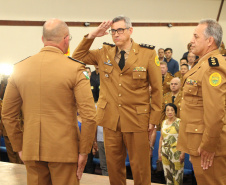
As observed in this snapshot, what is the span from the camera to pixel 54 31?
1.70 m

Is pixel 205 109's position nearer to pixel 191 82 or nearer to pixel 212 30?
pixel 191 82

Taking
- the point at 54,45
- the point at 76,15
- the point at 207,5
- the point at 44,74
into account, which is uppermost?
the point at 207,5

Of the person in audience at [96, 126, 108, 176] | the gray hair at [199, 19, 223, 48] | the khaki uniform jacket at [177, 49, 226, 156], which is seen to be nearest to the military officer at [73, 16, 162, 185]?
the khaki uniform jacket at [177, 49, 226, 156]

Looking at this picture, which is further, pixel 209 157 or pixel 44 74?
pixel 209 157

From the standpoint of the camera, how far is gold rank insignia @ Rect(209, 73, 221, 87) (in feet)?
5.93

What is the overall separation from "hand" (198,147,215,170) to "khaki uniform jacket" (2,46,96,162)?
0.66 meters

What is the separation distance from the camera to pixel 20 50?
224 inches

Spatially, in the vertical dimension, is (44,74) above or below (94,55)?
below

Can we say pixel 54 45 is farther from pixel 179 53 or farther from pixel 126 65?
pixel 179 53

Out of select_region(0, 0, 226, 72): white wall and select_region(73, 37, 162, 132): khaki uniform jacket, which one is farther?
select_region(0, 0, 226, 72): white wall

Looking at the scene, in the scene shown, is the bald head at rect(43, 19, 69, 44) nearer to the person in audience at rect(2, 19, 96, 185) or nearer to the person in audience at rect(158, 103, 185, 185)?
the person in audience at rect(2, 19, 96, 185)

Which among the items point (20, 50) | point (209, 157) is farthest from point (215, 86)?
point (20, 50)

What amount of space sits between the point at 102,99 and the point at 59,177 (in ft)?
2.98

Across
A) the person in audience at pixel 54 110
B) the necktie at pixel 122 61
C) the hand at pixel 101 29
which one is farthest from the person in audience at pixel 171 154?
the person in audience at pixel 54 110
